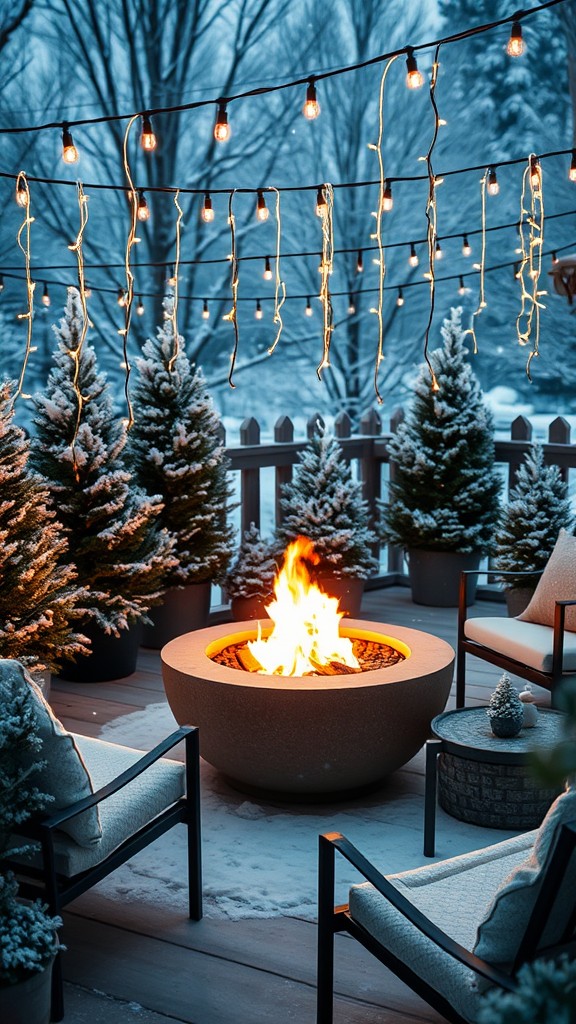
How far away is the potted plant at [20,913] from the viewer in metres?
2.12

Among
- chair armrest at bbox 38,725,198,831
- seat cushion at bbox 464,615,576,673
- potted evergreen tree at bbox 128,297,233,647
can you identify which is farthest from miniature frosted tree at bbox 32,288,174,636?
chair armrest at bbox 38,725,198,831

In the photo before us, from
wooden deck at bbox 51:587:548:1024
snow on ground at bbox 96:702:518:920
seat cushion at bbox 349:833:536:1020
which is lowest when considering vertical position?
wooden deck at bbox 51:587:548:1024

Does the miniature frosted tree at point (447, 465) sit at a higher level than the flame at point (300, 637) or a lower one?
higher

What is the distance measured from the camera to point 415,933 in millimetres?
2143

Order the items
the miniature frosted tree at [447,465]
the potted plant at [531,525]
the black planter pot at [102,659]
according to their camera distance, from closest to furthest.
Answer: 1. the black planter pot at [102,659]
2. the potted plant at [531,525]
3. the miniature frosted tree at [447,465]

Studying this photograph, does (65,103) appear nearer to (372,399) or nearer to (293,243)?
(293,243)

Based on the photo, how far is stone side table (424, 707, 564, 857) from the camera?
3.45m

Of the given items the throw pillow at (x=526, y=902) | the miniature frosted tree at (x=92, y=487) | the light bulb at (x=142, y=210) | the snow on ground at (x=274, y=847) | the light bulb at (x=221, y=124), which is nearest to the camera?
the throw pillow at (x=526, y=902)

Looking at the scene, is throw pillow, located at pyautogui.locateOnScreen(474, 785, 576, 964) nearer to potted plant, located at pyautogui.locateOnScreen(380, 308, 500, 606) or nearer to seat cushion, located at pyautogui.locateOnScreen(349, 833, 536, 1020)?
seat cushion, located at pyautogui.locateOnScreen(349, 833, 536, 1020)

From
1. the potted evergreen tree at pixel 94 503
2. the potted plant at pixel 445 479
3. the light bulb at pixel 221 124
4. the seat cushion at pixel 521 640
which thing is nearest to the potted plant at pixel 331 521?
the potted plant at pixel 445 479

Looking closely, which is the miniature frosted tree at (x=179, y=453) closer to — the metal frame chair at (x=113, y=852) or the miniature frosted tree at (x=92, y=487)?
the miniature frosted tree at (x=92, y=487)

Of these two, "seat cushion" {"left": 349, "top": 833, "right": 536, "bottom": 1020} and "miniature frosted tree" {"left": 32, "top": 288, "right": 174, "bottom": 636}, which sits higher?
"miniature frosted tree" {"left": 32, "top": 288, "right": 174, "bottom": 636}

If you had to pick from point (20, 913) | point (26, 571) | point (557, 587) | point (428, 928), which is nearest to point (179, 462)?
point (26, 571)

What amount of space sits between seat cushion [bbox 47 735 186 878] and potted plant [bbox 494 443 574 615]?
141 inches
